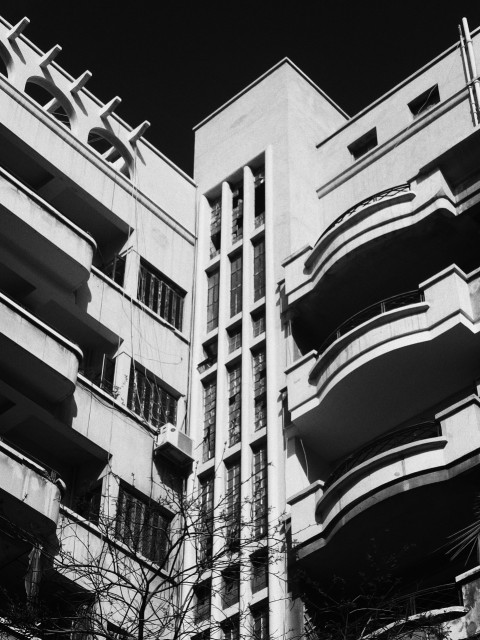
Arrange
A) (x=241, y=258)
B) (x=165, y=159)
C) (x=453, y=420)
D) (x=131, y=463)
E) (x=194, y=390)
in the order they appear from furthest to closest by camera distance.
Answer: (x=165, y=159) < (x=241, y=258) < (x=194, y=390) < (x=131, y=463) < (x=453, y=420)

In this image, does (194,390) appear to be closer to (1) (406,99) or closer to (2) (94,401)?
(2) (94,401)

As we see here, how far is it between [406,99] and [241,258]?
5.60 meters

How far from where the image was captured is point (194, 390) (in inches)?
1110

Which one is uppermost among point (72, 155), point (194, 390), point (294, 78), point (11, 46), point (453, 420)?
point (294, 78)

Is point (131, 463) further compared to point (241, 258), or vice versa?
point (241, 258)

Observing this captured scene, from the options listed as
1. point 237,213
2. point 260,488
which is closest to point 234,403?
point 260,488

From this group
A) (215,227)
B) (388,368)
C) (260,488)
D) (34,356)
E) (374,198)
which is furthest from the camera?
(215,227)

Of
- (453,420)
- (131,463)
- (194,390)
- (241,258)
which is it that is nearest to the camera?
(453,420)

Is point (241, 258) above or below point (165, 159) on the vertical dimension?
below

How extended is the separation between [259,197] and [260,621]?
12.1m

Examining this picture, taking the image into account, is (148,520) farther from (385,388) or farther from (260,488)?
(385,388)

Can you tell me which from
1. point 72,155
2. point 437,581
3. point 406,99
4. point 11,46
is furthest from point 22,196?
point 437,581

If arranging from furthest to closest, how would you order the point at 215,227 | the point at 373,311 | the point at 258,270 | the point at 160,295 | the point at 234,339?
the point at 215,227
the point at 160,295
the point at 258,270
the point at 234,339
the point at 373,311

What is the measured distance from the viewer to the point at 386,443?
23.7 m
